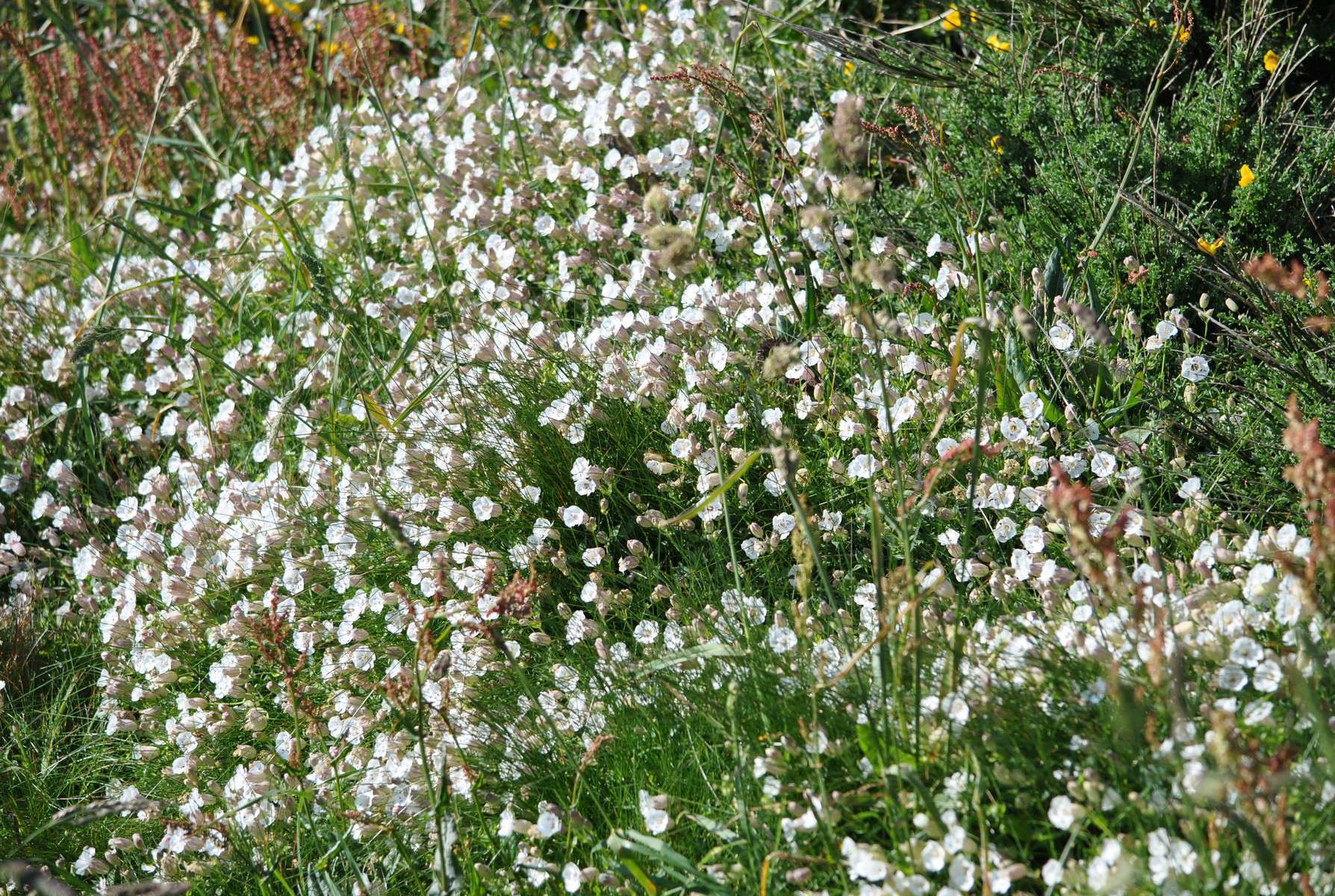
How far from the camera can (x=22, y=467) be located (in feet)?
12.5

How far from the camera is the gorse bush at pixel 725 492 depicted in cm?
191

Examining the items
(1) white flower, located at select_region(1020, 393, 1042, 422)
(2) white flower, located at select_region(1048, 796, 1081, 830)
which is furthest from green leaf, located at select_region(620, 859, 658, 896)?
(1) white flower, located at select_region(1020, 393, 1042, 422)

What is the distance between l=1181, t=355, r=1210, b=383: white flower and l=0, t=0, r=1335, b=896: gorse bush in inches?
0.5

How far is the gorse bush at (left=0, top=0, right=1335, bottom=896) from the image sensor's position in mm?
1912

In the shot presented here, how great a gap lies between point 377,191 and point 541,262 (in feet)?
2.52

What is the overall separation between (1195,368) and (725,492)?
3.53 feet

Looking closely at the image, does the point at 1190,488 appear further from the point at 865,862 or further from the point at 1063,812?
the point at 865,862

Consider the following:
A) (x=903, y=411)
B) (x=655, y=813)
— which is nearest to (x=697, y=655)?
(x=655, y=813)

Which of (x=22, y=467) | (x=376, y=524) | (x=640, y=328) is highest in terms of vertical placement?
(x=640, y=328)

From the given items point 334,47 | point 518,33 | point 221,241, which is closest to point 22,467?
point 221,241

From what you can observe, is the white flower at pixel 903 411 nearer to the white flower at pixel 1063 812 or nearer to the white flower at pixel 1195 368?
the white flower at pixel 1195 368

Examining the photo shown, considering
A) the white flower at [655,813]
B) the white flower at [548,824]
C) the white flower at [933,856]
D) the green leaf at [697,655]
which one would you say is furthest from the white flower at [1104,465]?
the white flower at [548,824]

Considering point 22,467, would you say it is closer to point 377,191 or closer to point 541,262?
point 377,191

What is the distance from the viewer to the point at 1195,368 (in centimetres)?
263
